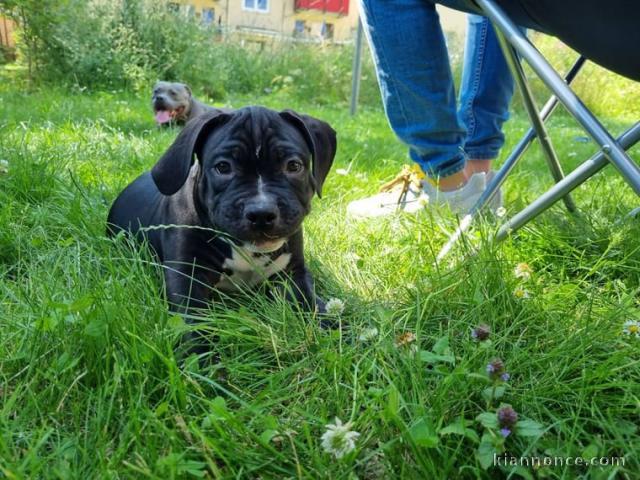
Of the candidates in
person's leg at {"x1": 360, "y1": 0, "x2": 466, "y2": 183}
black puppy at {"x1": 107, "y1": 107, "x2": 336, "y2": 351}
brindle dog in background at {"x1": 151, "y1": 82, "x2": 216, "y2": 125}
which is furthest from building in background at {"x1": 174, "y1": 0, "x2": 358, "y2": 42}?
black puppy at {"x1": 107, "y1": 107, "x2": 336, "y2": 351}

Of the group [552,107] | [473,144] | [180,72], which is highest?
[552,107]

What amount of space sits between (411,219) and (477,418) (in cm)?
159

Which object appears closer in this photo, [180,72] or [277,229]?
[277,229]

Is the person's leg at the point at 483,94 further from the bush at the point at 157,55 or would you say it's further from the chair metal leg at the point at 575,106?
the bush at the point at 157,55

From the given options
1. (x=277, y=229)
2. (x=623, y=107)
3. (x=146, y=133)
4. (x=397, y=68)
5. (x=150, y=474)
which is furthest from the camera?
(x=623, y=107)

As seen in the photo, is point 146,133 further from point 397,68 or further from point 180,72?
point 180,72

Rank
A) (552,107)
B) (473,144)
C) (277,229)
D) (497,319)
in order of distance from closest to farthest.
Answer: (497,319) < (277,229) < (552,107) < (473,144)

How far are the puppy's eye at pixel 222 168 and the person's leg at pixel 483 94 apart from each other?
1.65 m

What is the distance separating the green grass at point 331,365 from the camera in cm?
124

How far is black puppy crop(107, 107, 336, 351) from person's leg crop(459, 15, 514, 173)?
4.00 ft

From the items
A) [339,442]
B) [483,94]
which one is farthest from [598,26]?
[483,94]

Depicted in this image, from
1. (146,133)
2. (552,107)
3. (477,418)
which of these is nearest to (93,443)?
(477,418)

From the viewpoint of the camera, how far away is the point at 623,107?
41.4 ft

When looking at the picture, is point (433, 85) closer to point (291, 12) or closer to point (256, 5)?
point (291, 12)
